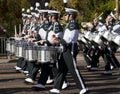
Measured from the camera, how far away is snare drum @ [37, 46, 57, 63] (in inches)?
495

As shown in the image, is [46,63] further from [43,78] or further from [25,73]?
[25,73]

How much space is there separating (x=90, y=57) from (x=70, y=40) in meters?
7.13

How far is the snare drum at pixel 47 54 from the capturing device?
12562 mm

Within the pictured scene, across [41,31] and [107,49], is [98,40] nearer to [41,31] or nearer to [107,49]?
[107,49]

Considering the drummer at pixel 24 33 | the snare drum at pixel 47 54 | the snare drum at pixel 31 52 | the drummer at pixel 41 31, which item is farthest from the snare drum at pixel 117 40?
the drummer at pixel 24 33

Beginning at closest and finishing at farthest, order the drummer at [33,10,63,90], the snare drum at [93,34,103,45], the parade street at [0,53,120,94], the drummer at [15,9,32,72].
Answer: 1. the drummer at [33,10,63,90]
2. the parade street at [0,53,120,94]
3. the snare drum at [93,34,103,45]
4. the drummer at [15,9,32,72]

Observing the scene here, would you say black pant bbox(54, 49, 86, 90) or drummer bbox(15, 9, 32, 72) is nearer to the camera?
black pant bbox(54, 49, 86, 90)

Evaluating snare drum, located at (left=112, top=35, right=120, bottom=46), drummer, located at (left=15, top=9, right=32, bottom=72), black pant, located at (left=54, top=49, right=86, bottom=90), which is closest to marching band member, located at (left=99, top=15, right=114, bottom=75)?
snare drum, located at (left=112, top=35, right=120, bottom=46)

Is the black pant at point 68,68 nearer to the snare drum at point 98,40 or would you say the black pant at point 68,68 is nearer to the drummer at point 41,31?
the drummer at point 41,31

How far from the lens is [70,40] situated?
12.1m

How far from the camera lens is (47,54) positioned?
41.7 feet

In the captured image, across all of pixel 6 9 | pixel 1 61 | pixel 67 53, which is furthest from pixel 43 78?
pixel 6 9

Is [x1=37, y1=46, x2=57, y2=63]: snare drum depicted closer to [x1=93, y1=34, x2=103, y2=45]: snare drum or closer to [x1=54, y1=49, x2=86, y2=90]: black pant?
[x1=54, y1=49, x2=86, y2=90]: black pant

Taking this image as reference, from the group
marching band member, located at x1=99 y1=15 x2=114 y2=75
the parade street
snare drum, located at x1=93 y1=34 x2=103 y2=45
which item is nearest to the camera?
the parade street
